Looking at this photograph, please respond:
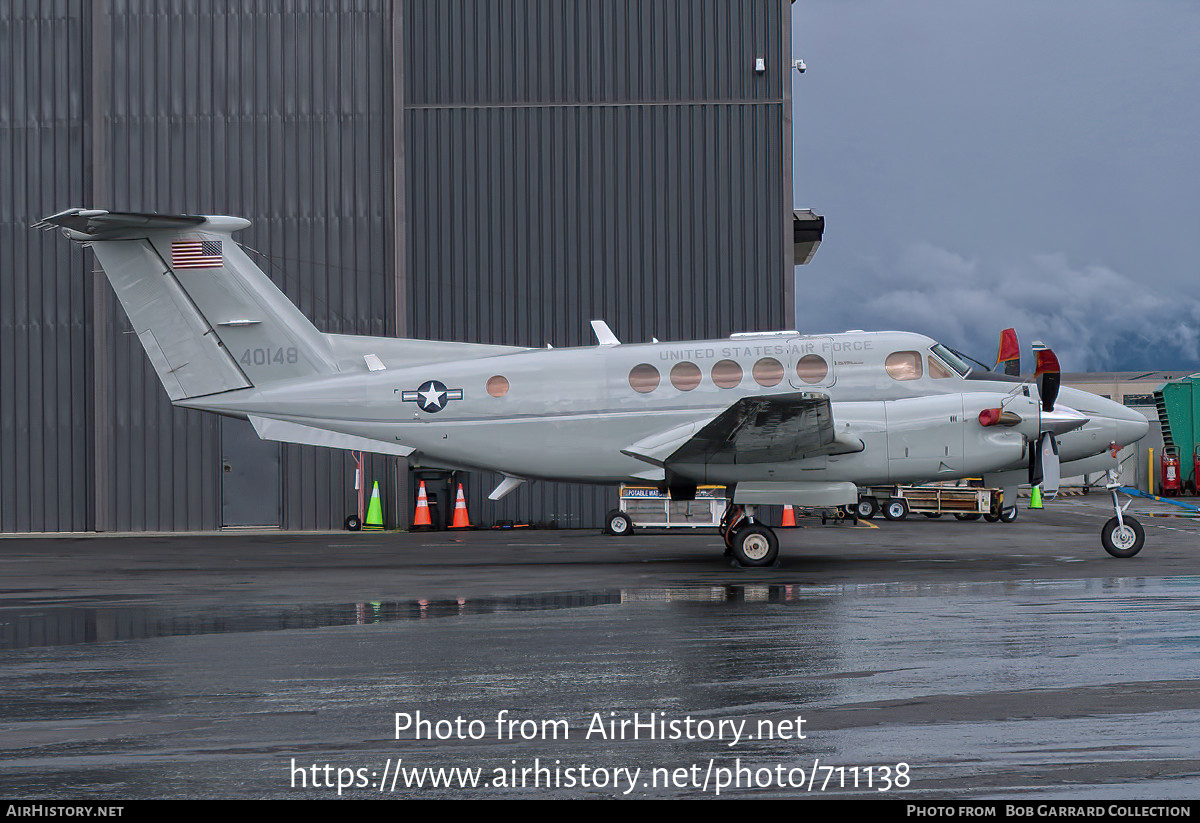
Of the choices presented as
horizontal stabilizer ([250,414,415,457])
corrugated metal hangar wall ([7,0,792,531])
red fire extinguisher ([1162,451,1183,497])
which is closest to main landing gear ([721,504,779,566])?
horizontal stabilizer ([250,414,415,457])

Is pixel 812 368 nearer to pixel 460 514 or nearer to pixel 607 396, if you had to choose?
pixel 607 396

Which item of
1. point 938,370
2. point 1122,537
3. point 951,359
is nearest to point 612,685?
point 938,370

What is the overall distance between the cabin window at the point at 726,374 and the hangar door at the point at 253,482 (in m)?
13.3

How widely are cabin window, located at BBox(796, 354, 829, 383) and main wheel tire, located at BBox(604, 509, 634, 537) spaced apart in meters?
7.49

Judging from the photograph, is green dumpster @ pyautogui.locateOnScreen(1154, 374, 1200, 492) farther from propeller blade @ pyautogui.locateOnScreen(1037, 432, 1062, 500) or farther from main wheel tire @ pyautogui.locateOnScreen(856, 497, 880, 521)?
propeller blade @ pyautogui.locateOnScreen(1037, 432, 1062, 500)

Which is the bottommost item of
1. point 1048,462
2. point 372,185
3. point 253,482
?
point 253,482

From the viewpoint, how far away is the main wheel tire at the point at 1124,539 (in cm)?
1430

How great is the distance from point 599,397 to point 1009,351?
8.71m

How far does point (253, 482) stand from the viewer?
2456cm

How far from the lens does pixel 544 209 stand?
25.2 meters

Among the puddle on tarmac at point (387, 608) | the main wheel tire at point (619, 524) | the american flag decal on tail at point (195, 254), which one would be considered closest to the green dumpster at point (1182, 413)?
the main wheel tire at point (619, 524)

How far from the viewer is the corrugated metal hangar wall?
24.7 m
